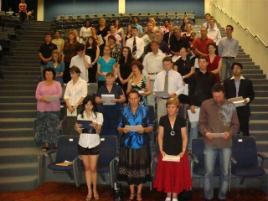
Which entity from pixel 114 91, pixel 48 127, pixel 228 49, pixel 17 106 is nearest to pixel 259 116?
pixel 228 49

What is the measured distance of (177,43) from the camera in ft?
32.4

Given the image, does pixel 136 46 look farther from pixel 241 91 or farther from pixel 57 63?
pixel 241 91

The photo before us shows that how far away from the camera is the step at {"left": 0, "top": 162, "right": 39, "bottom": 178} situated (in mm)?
7156

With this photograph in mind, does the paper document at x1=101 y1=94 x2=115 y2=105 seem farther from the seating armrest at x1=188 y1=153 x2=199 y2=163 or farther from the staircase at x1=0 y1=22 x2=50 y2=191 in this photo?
the seating armrest at x1=188 y1=153 x2=199 y2=163

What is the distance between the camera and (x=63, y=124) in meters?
7.82

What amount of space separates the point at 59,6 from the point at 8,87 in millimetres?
14585

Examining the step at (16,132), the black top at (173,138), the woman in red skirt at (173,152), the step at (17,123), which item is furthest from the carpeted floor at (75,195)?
the step at (17,123)

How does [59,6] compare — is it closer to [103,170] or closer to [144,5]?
[144,5]

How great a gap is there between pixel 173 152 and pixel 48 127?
2.44 m

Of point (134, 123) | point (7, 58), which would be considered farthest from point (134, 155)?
point (7, 58)

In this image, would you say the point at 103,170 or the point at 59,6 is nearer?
the point at 103,170

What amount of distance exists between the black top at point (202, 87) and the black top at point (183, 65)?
1.06 m

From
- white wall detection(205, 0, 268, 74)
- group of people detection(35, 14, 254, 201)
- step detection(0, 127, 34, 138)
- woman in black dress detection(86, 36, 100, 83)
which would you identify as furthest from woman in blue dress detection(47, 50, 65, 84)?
white wall detection(205, 0, 268, 74)

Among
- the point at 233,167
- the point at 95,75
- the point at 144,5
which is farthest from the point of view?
the point at 144,5
